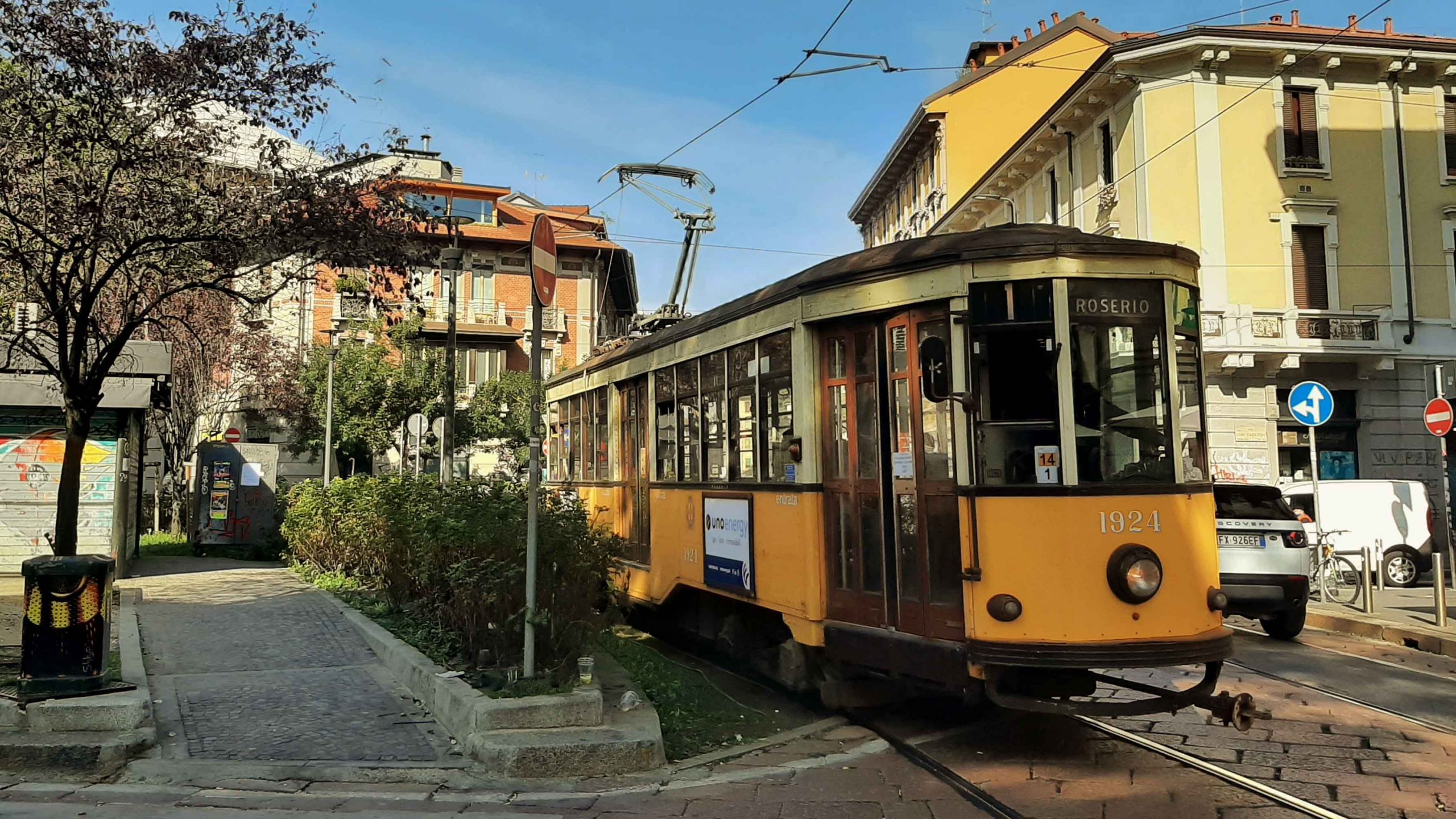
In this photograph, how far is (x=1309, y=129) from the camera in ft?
76.6

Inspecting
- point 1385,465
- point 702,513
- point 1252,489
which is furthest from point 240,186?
point 1385,465

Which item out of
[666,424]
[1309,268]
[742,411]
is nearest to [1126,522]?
[742,411]

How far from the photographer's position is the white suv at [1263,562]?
10.7 metres

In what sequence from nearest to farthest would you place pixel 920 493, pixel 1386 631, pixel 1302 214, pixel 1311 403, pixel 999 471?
pixel 999 471 → pixel 920 493 → pixel 1386 631 → pixel 1311 403 → pixel 1302 214

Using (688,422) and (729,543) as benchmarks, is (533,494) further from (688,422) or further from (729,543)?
(688,422)

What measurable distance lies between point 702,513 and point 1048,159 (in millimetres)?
22702

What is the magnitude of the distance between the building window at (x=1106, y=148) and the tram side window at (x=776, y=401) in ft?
63.6

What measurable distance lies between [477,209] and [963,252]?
3882 centimetres

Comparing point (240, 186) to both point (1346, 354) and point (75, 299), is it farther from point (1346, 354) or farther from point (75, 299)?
point (1346, 354)

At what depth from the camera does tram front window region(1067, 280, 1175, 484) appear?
19.4 feet

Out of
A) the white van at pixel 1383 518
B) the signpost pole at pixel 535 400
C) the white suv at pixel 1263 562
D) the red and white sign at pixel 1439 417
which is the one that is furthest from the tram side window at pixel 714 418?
the white van at pixel 1383 518

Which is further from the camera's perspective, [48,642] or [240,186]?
[240,186]

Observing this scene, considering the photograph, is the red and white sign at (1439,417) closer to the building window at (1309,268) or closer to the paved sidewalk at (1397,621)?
the paved sidewalk at (1397,621)

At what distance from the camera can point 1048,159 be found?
28.3 meters
